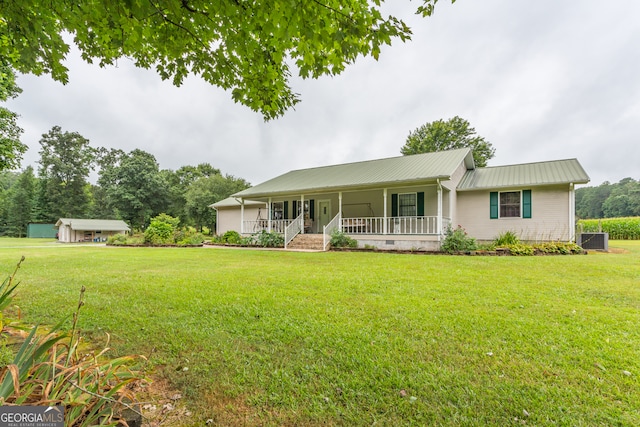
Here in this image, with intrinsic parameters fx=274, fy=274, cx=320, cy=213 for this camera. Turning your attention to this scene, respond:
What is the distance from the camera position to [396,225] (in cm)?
1302

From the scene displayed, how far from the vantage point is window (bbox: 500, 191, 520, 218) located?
12.9 m

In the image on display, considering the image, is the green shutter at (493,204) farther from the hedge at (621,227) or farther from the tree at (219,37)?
the tree at (219,37)

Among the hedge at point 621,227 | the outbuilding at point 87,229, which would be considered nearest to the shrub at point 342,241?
the hedge at point 621,227

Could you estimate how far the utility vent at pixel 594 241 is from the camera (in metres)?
11.8

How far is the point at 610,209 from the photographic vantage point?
47938 mm

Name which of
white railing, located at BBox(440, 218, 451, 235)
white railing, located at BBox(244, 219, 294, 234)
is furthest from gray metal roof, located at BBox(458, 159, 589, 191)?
white railing, located at BBox(244, 219, 294, 234)

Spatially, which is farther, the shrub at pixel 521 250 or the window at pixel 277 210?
the window at pixel 277 210

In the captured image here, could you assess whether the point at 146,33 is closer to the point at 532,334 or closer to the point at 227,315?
the point at 227,315

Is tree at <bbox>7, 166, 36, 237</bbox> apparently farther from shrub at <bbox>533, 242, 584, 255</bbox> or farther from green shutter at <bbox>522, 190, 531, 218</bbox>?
shrub at <bbox>533, 242, 584, 255</bbox>

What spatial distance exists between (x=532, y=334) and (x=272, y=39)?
4.56 metres

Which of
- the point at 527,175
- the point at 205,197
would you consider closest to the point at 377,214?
the point at 527,175

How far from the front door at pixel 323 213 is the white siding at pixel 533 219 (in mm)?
7030

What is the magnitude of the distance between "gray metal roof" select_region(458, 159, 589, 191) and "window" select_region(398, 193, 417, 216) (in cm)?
238

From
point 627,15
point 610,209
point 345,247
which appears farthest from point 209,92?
point 610,209
